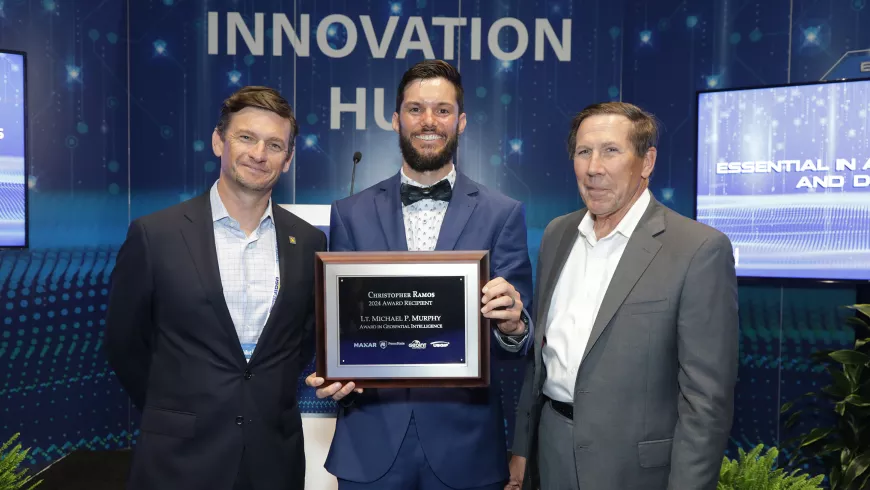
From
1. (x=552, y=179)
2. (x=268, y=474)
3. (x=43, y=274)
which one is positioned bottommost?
(x=268, y=474)

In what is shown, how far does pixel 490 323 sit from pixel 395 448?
0.49m

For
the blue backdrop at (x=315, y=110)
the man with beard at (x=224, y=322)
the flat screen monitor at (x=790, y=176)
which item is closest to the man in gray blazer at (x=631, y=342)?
the man with beard at (x=224, y=322)

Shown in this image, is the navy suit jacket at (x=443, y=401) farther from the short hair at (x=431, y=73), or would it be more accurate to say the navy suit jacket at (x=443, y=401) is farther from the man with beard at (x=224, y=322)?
the short hair at (x=431, y=73)

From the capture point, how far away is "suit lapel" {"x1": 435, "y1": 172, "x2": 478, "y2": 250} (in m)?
2.22

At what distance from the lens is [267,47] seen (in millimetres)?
5566

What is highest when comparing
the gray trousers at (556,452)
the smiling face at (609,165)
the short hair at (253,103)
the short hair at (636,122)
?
the short hair at (253,103)

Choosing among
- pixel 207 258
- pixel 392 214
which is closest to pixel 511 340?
pixel 392 214

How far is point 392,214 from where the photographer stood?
2287 millimetres

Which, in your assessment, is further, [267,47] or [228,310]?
[267,47]

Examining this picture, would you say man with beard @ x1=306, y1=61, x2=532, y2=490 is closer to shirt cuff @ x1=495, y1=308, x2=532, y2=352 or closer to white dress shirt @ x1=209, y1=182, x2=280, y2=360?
shirt cuff @ x1=495, y1=308, x2=532, y2=352


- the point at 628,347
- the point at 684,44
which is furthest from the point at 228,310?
the point at 684,44

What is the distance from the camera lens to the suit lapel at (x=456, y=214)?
7.28 ft

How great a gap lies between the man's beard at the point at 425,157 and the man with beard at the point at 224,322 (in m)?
0.41

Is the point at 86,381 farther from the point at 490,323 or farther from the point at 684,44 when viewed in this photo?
the point at 684,44
